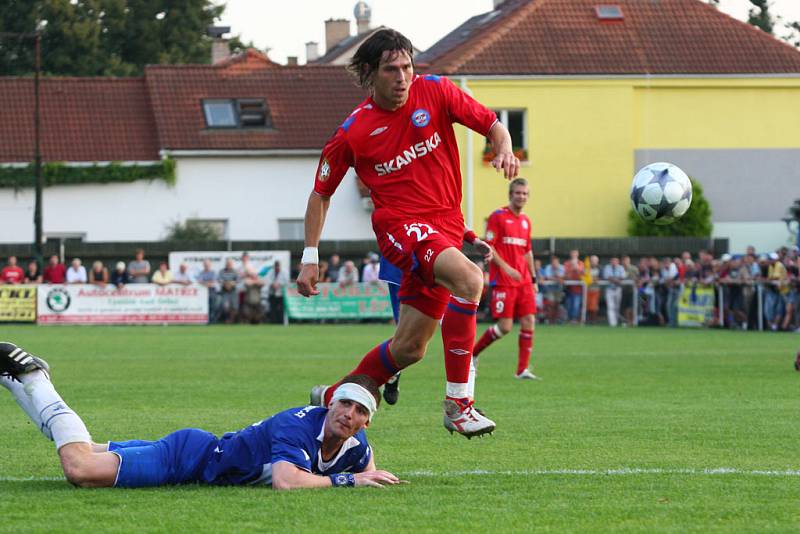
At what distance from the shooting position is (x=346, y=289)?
32.9 meters

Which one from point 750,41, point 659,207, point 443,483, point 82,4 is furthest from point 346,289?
point 82,4

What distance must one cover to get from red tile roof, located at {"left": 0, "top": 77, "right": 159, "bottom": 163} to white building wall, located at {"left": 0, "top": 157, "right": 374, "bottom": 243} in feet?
4.27

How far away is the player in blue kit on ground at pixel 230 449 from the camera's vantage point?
6859 millimetres

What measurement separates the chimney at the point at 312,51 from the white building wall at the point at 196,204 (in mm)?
31710

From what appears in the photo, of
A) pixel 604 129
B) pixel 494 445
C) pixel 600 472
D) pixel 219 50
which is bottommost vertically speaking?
pixel 494 445

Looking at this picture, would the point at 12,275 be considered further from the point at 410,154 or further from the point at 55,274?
the point at 410,154

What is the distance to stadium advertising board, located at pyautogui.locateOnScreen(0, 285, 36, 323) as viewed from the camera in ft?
103

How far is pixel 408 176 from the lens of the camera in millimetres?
7980

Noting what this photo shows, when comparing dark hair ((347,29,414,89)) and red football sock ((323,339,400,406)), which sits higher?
dark hair ((347,29,414,89))

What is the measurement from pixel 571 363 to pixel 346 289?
50.1ft

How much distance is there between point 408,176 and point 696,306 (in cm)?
2426


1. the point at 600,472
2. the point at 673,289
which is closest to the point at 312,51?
the point at 673,289

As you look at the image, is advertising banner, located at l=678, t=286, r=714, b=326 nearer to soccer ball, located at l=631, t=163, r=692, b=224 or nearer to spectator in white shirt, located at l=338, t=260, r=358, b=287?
spectator in white shirt, located at l=338, t=260, r=358, b=287

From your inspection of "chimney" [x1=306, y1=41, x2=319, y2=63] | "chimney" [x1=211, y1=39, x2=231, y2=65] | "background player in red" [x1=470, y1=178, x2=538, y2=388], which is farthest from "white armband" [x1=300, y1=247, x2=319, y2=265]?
"chimney" [x1=306, y1=41, x2=319, y2=63]
